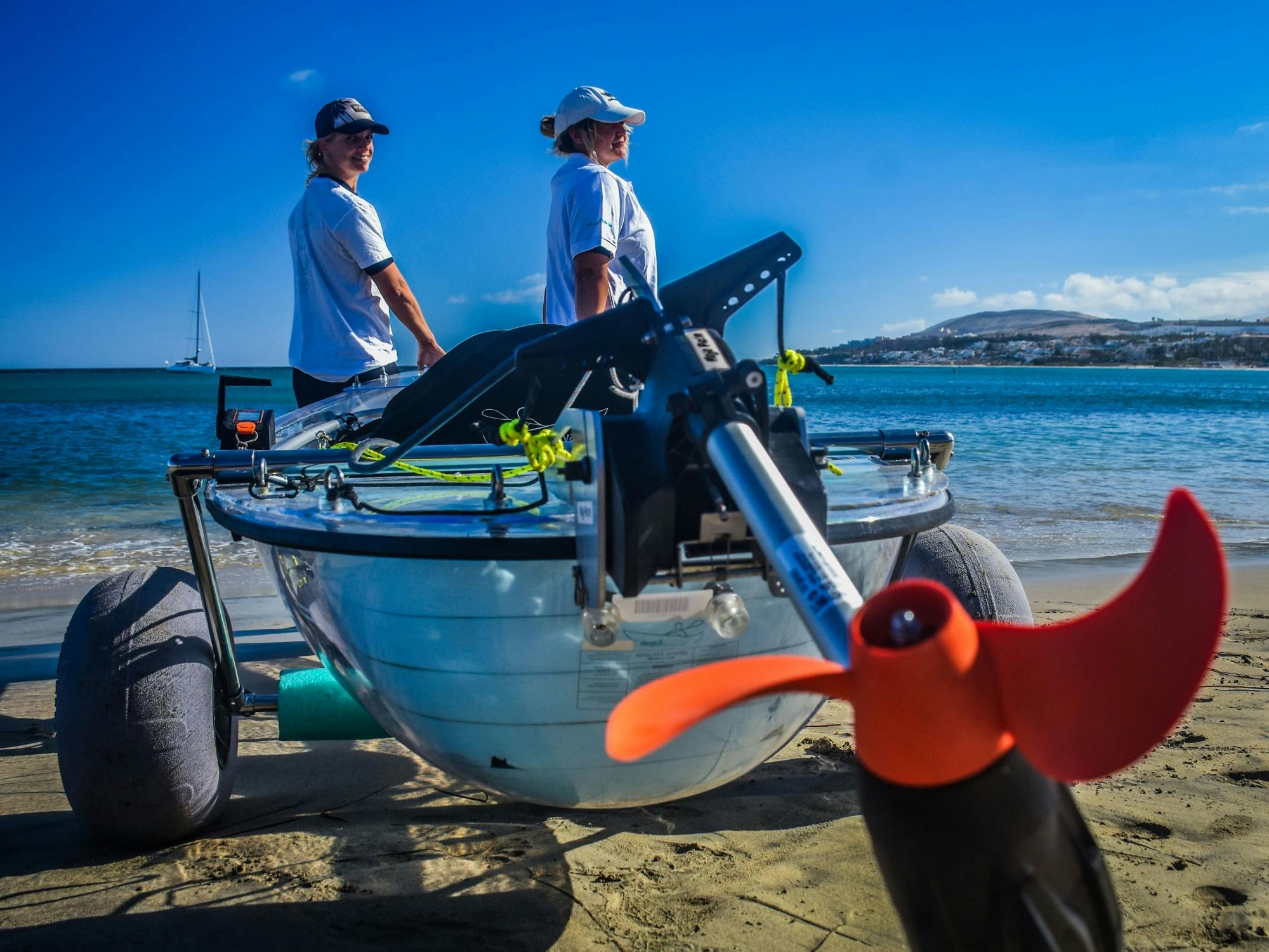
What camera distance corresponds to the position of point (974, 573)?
8.84 feet

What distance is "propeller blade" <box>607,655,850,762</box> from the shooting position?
0.86 meters

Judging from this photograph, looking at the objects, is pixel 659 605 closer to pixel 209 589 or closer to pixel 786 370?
pixel 786 370

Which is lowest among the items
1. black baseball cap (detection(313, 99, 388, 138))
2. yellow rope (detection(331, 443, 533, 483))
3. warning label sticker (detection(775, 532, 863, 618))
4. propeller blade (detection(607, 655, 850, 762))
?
propeller blade (detection(607, 655, 850, 762))

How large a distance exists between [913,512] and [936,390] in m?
54.3

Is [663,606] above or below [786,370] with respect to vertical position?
below

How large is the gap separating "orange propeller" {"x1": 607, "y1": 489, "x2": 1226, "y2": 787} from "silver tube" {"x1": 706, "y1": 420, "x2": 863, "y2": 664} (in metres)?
0.08

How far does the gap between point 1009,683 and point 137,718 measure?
2088mm

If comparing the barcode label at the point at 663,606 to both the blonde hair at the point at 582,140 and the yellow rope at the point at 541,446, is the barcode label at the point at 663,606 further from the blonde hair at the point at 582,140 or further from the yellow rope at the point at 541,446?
the blonde hair at the point at 582,140

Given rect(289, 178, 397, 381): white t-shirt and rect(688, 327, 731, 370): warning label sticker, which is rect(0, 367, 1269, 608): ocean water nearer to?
rect(289, 178, 397, 381): white t-shirt

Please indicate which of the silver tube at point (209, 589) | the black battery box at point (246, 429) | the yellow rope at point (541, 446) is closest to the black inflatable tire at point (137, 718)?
the silver tube at point (209, 589)

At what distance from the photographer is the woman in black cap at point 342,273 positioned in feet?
11.5

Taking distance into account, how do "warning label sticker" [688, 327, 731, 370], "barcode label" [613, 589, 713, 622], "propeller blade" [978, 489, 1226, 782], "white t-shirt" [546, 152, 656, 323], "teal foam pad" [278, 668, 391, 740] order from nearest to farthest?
"propeller blade" [978, 489, 1226, 782], "warning label sticker" [688, 327, 731, 370], "barcode label" [613, 589, 713, 622], "teal foam pad" [278, 668, 391, 740], "white t-shirt" [546, 152, 656, 323]

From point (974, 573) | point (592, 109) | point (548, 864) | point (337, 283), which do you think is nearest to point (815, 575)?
point (548, 864)

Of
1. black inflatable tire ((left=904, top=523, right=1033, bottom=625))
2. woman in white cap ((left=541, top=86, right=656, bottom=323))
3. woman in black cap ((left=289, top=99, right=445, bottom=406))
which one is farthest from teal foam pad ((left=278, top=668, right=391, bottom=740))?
black inflatable tire ((left=904, top=523, right=1033, bottom=625))
